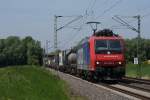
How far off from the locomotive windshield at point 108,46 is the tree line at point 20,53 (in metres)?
34.4

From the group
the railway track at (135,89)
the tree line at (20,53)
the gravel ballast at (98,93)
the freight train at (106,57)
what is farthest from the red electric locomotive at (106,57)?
the tree line at (20,53)

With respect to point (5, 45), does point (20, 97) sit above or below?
below

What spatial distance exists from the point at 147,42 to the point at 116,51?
497ft

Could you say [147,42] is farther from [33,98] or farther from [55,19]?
[33,98]

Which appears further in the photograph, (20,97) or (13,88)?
(13,88)

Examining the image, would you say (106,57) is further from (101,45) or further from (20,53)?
(20,53)

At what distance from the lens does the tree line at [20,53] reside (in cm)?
8231

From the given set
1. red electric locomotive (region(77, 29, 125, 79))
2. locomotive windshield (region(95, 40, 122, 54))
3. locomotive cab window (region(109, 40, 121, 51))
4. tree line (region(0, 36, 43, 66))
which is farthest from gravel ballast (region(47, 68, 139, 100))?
tree line (region(0, 36, 43, 66))

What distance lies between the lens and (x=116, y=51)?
36.5m

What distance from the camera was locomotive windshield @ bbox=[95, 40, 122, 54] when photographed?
36.6 m

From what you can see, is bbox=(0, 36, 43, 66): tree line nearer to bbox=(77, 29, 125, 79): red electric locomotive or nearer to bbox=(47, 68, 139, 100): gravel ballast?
bbox=(77, 29, 125, 79): red electric locomotive

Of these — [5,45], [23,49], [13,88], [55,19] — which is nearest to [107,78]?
[55,19]

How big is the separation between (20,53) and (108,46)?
67.1 meters

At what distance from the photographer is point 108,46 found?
36.8 meters
